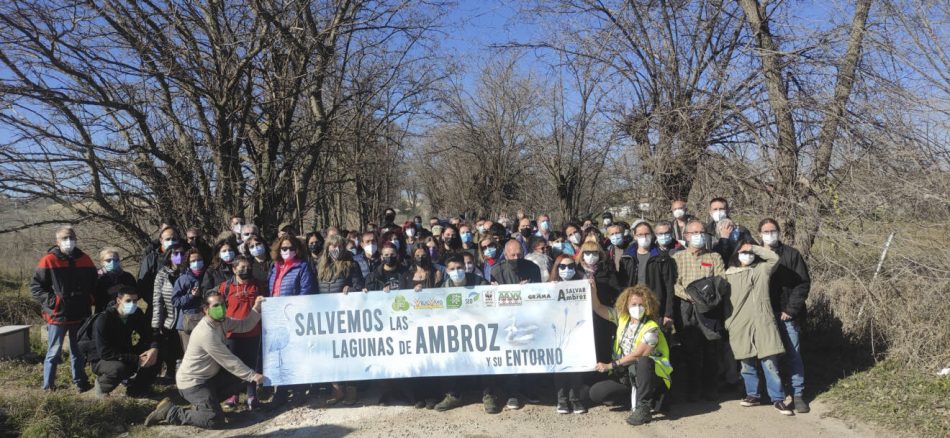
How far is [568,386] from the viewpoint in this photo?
6559 mm

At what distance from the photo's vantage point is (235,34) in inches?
389

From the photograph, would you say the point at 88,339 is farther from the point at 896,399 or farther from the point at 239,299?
the point at 896,399

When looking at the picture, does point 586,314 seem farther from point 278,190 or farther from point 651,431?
point 278,190

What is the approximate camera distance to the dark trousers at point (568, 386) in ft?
21.3

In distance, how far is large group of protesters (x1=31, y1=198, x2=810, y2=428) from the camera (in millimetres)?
6262

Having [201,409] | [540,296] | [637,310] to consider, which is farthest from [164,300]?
[637,310]

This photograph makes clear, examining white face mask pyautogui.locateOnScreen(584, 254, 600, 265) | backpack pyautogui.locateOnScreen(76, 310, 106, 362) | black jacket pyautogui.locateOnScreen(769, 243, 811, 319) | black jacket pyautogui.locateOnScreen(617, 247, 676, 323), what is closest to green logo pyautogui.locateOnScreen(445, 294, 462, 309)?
white face mask pyautogui.locateOnScreen(584, 254, 600, 265)

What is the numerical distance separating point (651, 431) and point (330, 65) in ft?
27.3

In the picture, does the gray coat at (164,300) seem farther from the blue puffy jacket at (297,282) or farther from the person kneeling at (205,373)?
the blue puffy jacket at (297,282)

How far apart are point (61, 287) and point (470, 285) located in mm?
4556

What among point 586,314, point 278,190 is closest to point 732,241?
point 586,314

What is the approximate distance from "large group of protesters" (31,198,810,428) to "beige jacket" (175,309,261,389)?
0.04ft

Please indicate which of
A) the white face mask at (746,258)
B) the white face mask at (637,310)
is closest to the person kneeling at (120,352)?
the white face mask at (637,310)

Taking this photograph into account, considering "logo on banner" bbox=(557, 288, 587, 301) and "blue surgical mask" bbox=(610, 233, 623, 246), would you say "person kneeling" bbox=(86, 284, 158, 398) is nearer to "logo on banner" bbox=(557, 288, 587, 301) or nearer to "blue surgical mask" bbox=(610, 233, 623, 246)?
"logo on banner" bbox=(557, 288, 587, 301)
